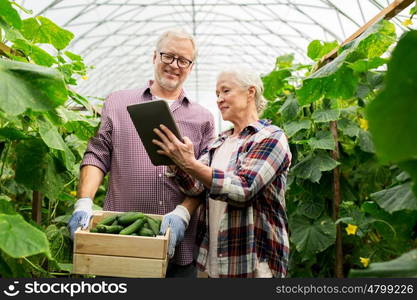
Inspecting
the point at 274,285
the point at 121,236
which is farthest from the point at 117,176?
the point at 274,285

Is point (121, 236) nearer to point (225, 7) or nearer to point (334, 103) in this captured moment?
point (334, 103)

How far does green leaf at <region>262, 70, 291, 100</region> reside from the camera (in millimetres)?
3699

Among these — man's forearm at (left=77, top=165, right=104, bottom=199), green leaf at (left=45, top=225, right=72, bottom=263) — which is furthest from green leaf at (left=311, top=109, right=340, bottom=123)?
green leaf at (left=45, top=225, right=72, bottom=263)

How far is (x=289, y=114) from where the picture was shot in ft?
11.5

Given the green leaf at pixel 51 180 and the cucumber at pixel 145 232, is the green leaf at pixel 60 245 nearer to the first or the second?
the green leaf at pixel 51 180

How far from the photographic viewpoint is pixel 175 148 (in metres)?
1.97

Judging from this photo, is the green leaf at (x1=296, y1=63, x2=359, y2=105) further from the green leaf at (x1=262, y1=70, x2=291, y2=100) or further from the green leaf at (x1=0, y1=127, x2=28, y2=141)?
the green leaf at (x1=262, y1=70, x2=291, y2=100)

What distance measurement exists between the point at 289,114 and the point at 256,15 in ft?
36.4

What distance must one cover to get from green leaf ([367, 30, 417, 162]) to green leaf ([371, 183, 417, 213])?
710 millimetres

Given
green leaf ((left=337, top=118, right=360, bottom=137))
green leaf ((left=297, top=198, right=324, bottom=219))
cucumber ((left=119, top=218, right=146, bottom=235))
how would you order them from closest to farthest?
1. cucumber ((left=119, top=218, right=146, bottom=235))
2. green leaf ((left=337, top=118, right=360, bottom=137))
3. green leaf ((left=297, top=198, right=324, bottom=219))

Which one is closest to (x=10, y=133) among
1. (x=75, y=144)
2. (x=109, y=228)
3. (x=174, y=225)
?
(x=109, y=228)

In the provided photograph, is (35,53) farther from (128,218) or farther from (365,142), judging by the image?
(365,142)

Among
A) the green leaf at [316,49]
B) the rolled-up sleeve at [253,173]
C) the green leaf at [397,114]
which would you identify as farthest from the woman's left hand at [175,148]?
the green leaf at [316,49]

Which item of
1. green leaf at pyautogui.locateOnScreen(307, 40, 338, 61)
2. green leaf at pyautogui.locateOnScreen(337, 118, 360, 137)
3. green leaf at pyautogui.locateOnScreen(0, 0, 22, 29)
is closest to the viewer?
green leaf at pyautogui.locateOnScreen(0, 0, 22, 29)
